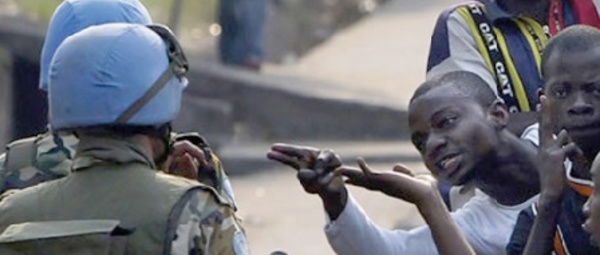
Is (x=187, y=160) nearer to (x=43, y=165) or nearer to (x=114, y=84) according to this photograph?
(x=43, y=165)

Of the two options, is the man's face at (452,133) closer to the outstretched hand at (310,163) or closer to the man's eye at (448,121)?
the man's eye at (448,121)

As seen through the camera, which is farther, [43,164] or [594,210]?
[43,164]

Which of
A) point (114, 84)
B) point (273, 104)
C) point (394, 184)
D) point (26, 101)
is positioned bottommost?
point (273, 104)

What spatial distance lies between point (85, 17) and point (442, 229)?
107 cm

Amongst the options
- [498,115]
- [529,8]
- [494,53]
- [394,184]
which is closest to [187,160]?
[394,184]

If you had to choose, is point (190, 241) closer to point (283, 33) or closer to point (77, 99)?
point (77, 99)

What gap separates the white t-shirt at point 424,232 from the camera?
15.6 feet

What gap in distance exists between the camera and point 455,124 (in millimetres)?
4855

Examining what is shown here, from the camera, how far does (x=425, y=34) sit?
50.0 feet

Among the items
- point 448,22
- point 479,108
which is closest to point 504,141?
point 479,108

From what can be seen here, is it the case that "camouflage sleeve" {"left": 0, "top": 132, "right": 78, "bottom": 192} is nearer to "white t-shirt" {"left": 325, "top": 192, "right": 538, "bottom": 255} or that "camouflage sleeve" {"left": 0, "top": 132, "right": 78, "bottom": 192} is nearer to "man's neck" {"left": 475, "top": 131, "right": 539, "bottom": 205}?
"white t-shirt" {"left": 325, "top": 192, "right": 538, "bottom": 255}

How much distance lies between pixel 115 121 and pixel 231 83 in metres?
8.43

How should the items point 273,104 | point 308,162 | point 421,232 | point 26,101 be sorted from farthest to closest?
point 273,104 < point 26,101 < point 421,232 < point 308,162

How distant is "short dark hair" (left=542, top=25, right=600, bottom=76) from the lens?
15.8 ft
